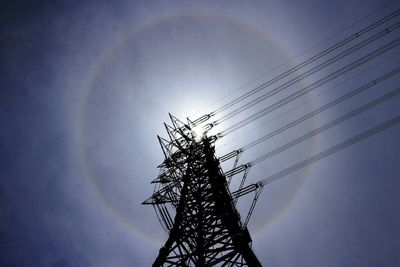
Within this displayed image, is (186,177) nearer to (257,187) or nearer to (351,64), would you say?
(257,187)

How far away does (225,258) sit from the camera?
24.1ft

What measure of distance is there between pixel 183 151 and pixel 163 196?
3.37 meters

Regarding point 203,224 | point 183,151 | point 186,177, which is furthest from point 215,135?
point 203,224

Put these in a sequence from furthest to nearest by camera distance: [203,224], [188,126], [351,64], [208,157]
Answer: [188,126], [208,157], [351,64], [203,224]

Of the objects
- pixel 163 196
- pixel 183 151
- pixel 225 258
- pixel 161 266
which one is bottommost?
pixel 225 258

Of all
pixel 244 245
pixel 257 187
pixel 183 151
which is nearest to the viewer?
pixel 244 245

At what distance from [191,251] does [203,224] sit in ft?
3.45

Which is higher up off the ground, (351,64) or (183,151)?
(183,151)

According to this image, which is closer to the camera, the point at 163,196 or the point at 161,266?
the point at 161,266

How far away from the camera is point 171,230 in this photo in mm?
9273

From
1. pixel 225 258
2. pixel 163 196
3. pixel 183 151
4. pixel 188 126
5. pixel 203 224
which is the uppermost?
pixel 188 126

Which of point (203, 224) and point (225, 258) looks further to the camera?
point (203, 224)

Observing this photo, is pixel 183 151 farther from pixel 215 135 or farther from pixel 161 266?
pixel 161 266

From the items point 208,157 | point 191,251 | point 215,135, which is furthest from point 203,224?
point 215,135
